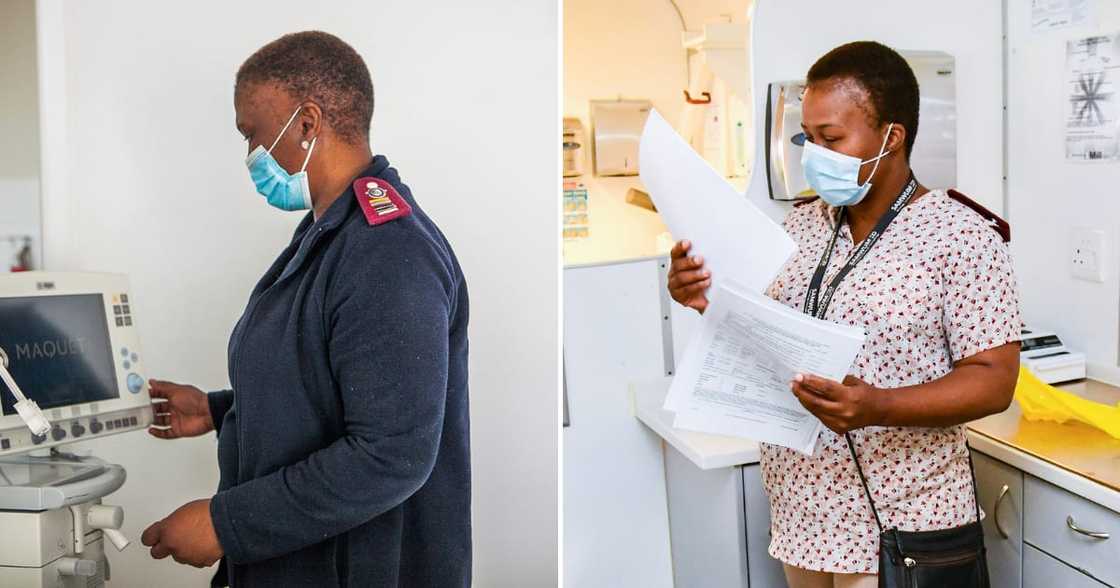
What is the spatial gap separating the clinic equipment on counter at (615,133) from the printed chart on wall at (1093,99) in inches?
74.0

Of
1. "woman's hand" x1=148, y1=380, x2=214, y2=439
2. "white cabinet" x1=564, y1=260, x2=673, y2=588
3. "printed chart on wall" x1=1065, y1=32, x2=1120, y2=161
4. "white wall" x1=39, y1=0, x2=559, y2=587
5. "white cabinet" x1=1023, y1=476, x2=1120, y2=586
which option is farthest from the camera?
"white cabinet" x1=564, y1=260, x2=673, y2=588

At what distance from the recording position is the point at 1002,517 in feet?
5.59

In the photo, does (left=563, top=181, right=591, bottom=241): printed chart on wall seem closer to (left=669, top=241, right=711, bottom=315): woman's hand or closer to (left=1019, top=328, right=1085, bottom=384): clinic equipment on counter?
(left=1019, top=328, right=1085, bottom=384): clinic equipment on counter

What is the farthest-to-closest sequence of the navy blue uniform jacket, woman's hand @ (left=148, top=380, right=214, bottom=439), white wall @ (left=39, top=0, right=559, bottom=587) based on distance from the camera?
white wall @ (left=39, top=0, right=559, bottom=587), woman's hand @ (left=148, top=380, right=214, bottom=439), the navy blue uniform jacket

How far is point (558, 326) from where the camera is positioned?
209cm

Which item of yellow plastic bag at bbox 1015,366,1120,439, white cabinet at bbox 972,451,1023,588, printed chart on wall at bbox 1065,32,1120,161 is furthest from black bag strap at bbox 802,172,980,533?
printed chart on wall at bbox 1065,32,1120,161

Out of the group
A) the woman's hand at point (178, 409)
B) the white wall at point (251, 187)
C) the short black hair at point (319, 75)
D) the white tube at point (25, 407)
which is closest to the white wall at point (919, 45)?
the white wall at point (251, 187)

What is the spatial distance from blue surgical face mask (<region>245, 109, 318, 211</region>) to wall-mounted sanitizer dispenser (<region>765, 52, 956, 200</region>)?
1.17 meters

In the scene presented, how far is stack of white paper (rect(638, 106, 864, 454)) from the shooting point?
1208mm

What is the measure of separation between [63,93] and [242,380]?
39.1 inches

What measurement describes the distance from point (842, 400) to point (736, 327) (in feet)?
0.58

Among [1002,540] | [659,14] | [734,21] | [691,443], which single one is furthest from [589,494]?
[659,14]

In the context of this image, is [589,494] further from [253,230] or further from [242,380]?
[242,380]

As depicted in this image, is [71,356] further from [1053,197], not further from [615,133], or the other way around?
[615,133]
